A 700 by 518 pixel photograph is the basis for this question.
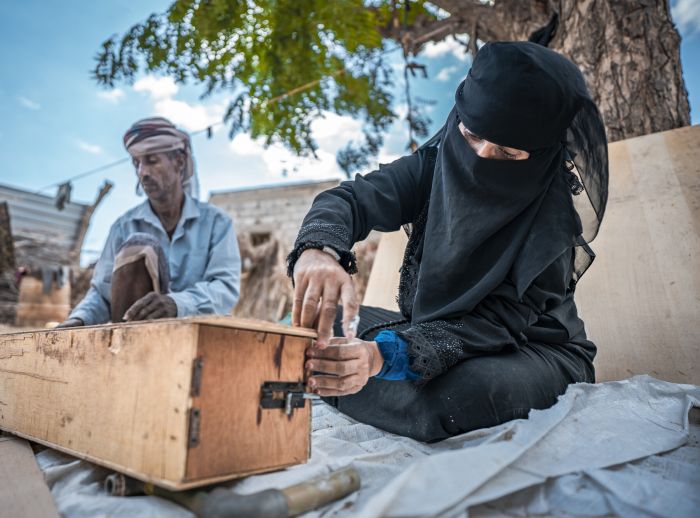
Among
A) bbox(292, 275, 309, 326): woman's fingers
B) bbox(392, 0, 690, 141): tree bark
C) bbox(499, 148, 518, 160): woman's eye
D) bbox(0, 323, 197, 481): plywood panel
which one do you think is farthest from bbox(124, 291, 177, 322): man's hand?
bbox(392, 0, 690, 141): tree bark

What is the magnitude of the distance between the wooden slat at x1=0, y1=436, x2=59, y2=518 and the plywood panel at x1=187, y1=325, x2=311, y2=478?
1.04 ft

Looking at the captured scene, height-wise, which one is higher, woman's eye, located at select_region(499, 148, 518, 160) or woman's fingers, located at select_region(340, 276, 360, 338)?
woman's eye, located at select_region(499, 148, 518, 160)

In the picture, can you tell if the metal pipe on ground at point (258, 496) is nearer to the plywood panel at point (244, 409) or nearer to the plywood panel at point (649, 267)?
the plywood panel at point (244, 409)

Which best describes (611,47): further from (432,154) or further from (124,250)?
(124,250)

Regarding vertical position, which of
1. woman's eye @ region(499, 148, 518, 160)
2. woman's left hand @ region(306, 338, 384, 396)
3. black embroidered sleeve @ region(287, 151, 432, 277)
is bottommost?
woman's left hand @ region(306, 338, 384, 396)

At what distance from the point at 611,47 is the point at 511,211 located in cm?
228

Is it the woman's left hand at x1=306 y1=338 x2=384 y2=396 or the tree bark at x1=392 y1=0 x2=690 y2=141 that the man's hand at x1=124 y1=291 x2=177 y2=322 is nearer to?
the woman's left hand at x1=306 y1=338 x2=384 y2=396

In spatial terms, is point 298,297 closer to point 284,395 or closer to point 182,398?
point 284,395

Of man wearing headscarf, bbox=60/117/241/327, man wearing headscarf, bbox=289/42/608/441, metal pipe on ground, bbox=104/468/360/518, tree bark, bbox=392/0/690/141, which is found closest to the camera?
metal pipe on ground, bbox=104/468/360/518

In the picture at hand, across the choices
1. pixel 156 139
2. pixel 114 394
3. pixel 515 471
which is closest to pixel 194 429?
pixel 114 394

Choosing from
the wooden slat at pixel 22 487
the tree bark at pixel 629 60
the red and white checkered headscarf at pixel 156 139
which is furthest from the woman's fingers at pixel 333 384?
the tree bark at pixel 629 60

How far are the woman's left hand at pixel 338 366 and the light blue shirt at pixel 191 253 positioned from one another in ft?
4.81

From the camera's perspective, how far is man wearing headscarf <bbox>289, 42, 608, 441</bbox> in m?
1.32

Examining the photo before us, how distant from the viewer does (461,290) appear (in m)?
1.52
